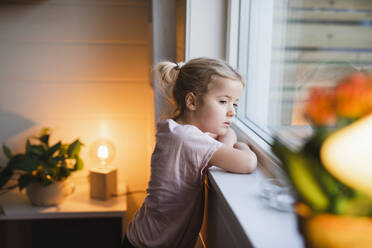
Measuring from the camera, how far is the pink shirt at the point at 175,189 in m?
1.01

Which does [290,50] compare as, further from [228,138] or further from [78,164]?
[78,164]

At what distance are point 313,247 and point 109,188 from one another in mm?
1793

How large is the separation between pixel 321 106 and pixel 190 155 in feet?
2.20

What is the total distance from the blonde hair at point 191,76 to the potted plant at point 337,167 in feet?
2.50

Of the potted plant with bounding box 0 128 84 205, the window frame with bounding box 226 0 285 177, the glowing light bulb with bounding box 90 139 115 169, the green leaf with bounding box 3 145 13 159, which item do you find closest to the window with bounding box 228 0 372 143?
the window frame with bounding box 226 0 285 177

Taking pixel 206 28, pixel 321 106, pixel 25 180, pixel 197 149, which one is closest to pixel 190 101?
pixel 197 149

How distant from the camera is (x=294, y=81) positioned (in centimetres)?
103

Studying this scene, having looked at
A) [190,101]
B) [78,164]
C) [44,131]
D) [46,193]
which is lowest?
[46,193]

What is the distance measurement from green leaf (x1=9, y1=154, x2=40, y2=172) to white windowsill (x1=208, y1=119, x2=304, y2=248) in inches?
46.4

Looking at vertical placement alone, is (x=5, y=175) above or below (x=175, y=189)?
below

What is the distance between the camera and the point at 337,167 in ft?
1.16

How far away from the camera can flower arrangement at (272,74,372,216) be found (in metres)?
0.34

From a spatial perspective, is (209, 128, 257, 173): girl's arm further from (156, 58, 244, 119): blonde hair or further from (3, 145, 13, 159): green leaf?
(3, 145, 13, 159): green leaf

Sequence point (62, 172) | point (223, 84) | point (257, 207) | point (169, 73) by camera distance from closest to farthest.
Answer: point (257, 207) → point (223, 84) → point (169, 73) → point (62, 172)
